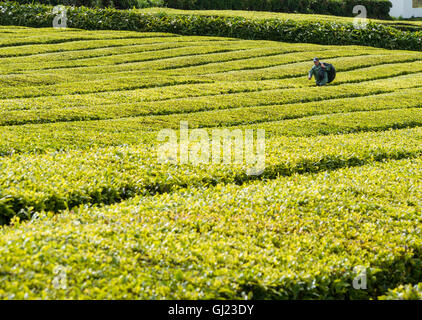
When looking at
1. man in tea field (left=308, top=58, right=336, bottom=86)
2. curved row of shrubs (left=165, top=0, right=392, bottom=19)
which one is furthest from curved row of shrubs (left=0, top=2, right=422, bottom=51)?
man in tea field (left=308, top=58, right=336, bottom=86)

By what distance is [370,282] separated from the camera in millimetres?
6371

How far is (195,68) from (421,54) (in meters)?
15.4

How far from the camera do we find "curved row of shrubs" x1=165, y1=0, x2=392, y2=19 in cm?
4231

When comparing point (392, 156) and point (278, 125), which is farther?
point (278, 125)

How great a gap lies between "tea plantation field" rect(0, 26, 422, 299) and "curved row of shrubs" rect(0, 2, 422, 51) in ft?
42.6

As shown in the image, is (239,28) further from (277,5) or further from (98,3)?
(277,5)

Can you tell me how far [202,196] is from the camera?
8586mm

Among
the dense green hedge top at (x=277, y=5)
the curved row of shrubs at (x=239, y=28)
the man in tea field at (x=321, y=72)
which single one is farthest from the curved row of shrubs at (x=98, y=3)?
the man in tea field at (x=321, y=72)

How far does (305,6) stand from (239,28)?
53.3ft

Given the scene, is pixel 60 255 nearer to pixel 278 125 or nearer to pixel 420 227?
pixel 420 227

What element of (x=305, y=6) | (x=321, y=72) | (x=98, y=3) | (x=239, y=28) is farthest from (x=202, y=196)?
(x=305, y=6)

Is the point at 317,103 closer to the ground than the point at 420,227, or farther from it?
farther from it
